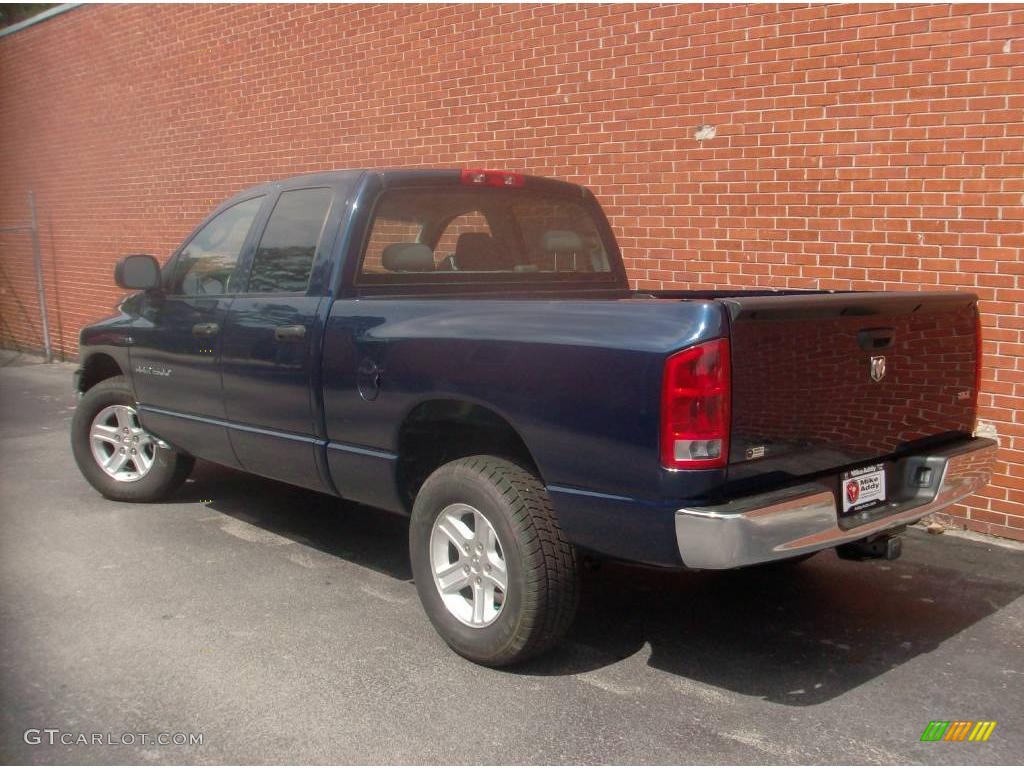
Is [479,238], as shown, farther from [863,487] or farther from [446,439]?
[863,487]

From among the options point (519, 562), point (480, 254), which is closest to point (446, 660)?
point (519, 562)

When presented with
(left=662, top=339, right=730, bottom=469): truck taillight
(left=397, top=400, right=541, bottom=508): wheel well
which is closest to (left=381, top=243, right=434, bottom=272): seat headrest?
(left=397, top=400, right=541, bottom=508): wheel well

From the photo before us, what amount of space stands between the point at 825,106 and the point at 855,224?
0.72 m

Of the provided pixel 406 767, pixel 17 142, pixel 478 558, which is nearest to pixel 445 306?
→ pixel 478 558

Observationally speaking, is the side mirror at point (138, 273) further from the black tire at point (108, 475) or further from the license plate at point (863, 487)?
the license plate at point (863, 487)

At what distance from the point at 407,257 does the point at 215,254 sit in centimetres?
142

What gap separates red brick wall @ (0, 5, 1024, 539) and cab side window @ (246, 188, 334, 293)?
2.79 m

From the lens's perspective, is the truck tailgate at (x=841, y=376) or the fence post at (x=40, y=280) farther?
the fence post at (x=40, y=280)

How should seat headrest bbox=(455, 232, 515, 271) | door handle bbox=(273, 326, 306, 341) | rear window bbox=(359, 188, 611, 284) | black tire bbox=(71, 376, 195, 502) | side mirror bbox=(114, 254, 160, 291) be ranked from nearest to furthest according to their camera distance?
door handle bbox=(273, 326, 306, 341) → rear window bbox=(359, 188, 611, 284) → seat headrest bbox=(455, 232, 515, 271) → side mirror bbox=(114, 254, 160, 291) → black tire bbox=(71, 376, 195, 502)

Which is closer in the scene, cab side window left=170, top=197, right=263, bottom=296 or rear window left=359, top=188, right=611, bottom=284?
rear window left=359, top=188, right=611, bottom=284

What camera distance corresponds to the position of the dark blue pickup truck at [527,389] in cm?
328

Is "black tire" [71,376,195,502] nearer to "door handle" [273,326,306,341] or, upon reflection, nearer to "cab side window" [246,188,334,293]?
"cab side window" [246,188,334,293]

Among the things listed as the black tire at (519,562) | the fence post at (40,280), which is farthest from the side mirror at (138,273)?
the fence post at (40,280)

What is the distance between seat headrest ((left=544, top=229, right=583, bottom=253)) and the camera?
5.30 m
